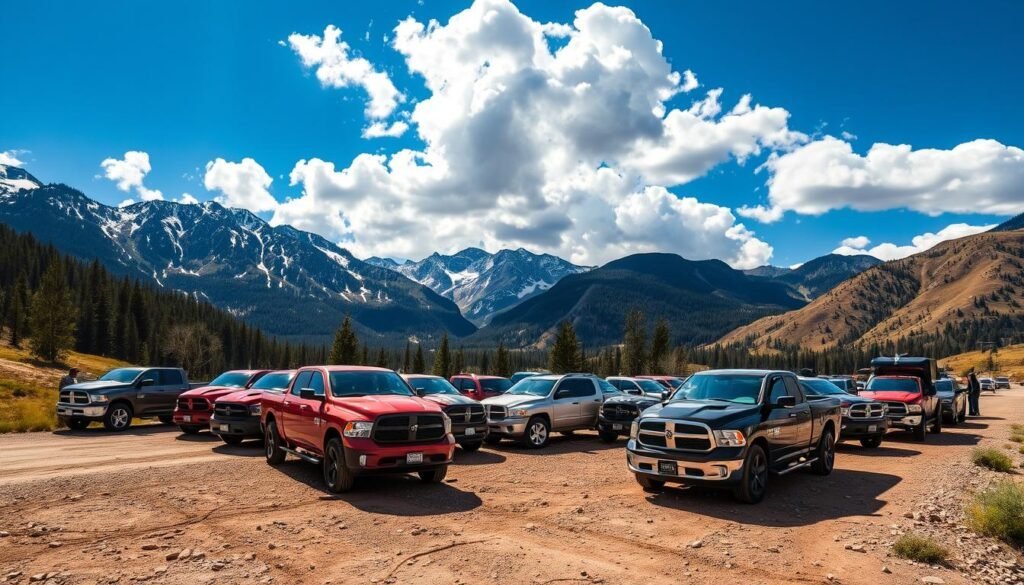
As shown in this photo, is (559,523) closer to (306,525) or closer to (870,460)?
(306,525)

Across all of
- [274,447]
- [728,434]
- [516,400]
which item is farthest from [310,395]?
[516,400]

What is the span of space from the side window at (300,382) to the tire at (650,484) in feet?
22.4

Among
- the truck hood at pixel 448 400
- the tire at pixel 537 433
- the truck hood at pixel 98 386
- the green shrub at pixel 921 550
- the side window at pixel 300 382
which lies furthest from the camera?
the truck hood at pixel 98 386

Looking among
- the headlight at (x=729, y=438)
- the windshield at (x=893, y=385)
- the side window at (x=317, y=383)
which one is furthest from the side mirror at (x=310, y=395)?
the windshield at (x=893, y=385)

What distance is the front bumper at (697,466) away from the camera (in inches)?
381

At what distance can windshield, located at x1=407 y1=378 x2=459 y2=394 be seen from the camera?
1798cm

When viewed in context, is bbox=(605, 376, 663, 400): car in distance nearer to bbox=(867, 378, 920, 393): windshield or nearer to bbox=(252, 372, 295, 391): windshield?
bbox=(867, 378, 920, 393): windshield

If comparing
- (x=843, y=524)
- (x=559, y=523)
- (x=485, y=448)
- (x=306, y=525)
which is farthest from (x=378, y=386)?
(x=843, y=524)

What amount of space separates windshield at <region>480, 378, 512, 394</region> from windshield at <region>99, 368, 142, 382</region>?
12.2 metres

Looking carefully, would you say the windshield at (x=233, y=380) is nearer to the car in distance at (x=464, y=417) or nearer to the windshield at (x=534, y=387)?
the car in distance at (x=464, y=417)

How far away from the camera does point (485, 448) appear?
57.8ft

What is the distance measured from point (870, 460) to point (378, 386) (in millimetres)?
12866

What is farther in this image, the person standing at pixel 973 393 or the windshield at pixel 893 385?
the person standing at pixel 973 393

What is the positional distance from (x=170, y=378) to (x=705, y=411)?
19.1m
